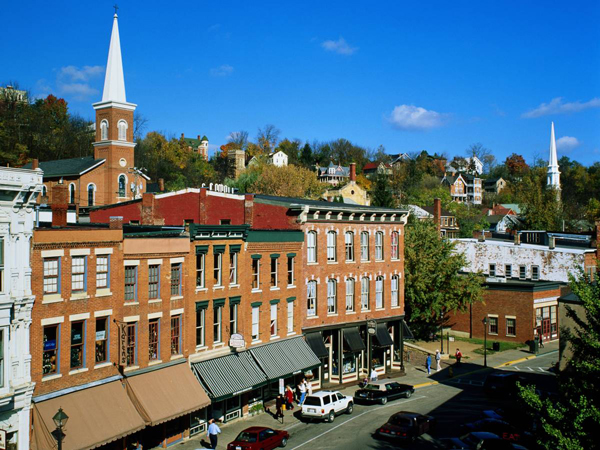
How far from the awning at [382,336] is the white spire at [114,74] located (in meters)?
54.5

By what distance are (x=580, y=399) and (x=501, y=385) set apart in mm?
25583

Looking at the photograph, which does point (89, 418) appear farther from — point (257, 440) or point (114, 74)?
point (114, 74)

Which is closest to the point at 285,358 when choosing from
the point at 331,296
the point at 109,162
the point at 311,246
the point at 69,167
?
the point at 331,296

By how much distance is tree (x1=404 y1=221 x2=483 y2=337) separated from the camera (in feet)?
190

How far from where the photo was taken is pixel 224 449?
105ft

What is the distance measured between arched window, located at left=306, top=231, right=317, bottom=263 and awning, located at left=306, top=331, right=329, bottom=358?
5.26 metres

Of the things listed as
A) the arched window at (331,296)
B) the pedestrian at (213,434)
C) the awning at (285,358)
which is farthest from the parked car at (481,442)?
the arched window at (331,296)

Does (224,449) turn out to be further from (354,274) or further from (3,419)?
(354,274)

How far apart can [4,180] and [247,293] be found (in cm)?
1713

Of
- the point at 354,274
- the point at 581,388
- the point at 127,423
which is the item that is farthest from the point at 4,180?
the point at 354,274

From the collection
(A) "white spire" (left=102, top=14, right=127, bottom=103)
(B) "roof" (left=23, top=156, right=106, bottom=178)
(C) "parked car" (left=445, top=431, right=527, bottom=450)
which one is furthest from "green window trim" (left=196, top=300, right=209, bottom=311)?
(A) "white spire" (left=102, top=14, right=127, bottom=103)

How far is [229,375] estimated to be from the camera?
35.7m

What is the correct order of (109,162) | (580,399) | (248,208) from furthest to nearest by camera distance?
(109,162) < (248,208) < (580,399)

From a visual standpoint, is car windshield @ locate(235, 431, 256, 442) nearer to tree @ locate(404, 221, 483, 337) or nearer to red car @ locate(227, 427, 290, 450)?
red car @ locate(227, 427, 290, 450)
